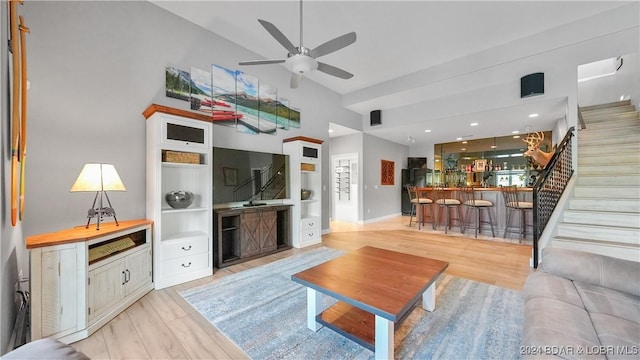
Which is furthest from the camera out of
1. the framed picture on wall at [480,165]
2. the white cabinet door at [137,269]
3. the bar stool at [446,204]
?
the framed picture on wall at [480,165]

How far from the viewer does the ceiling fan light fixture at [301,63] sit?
7.53ft

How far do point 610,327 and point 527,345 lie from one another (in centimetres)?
52

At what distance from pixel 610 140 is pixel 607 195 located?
1645mm

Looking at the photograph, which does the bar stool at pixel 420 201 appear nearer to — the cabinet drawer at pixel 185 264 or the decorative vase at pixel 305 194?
the decorative vase at pixel 305 194

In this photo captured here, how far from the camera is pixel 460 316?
2051 mm

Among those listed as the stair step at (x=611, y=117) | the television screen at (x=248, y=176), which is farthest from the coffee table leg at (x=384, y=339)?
the stair step at (x=611, y=117)

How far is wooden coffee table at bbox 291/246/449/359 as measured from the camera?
1455mm

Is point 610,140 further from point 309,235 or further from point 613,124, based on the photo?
point 309,235

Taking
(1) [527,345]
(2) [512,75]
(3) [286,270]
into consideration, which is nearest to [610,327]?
(1) [527,345]

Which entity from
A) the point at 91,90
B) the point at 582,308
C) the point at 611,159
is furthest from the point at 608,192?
the point at 91,90

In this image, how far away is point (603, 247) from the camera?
275cm

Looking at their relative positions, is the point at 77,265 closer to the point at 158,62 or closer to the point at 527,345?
the point at 158,62

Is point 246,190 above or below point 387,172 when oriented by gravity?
below

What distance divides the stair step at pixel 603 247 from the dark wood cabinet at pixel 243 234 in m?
3.90
